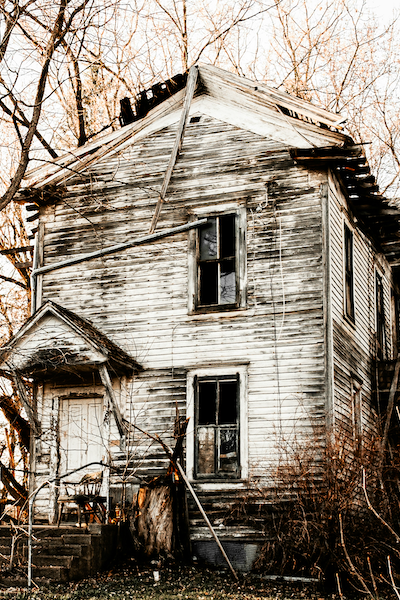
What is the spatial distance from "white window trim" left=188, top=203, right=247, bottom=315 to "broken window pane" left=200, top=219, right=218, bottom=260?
0.14 metres

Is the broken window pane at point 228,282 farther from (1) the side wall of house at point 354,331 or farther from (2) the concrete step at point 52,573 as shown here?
(2) the concrete step at point 52,573

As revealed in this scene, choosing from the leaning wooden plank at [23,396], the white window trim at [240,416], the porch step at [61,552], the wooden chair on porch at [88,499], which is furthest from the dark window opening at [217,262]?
the porch step at [61,552]

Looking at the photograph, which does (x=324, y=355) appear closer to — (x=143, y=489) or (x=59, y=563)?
(x=143, y=489)

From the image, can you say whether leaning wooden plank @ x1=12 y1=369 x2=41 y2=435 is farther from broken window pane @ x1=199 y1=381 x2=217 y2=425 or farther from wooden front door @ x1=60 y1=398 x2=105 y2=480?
broken window pane @ x1=199 y1=381 x2=217 y2=425

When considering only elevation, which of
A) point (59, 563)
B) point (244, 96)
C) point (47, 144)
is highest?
point (47, 144)

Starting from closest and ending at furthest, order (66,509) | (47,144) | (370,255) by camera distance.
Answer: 1. (66,509)
2. (370,255)
3. (47,144)

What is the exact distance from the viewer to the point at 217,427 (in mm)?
12977

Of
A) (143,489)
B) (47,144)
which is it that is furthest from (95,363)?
(47,144)

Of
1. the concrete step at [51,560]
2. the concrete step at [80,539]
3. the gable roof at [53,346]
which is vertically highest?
the gable roof at [53,346]

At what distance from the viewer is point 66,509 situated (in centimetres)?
1374

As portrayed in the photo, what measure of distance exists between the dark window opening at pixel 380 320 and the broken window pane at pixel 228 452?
19.6 feet

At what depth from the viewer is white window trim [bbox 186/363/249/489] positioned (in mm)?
12586

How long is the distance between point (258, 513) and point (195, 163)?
652 cm

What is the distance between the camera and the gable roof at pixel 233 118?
44.4 feet
